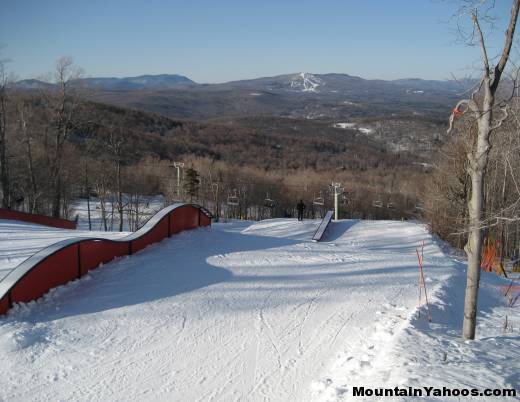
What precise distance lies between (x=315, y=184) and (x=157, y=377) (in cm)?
8148

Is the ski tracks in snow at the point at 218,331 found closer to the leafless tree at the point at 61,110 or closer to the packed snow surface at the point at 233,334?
the packed snow surface at the point at 233,334

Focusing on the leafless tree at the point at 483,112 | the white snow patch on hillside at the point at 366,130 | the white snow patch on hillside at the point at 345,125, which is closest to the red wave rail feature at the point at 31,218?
the leafless tree at the point at 483,112

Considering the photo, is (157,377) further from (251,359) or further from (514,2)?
(514,2)

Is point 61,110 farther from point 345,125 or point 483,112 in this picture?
point 345,125

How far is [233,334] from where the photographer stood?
288 inches

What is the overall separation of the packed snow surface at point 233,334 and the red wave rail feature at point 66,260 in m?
0.23

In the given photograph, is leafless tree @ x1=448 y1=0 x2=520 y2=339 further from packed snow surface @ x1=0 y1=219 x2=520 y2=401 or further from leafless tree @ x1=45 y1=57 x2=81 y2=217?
leafless tree @ x1=45 y1=57 x2=81 y2=217

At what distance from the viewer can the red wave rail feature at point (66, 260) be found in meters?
7.78

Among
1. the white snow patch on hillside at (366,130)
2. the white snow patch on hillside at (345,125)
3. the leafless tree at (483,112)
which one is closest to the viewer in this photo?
the leafless tree at (483,112)

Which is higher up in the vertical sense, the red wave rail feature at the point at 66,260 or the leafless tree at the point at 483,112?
the leafless tree at the point at 483,112

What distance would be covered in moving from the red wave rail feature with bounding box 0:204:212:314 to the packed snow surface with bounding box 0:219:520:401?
0.23m

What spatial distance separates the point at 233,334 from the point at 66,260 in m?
3.73

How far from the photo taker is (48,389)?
5.67 m

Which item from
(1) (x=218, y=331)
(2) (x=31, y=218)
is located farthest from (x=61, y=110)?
(1) (x=218, y=331)
